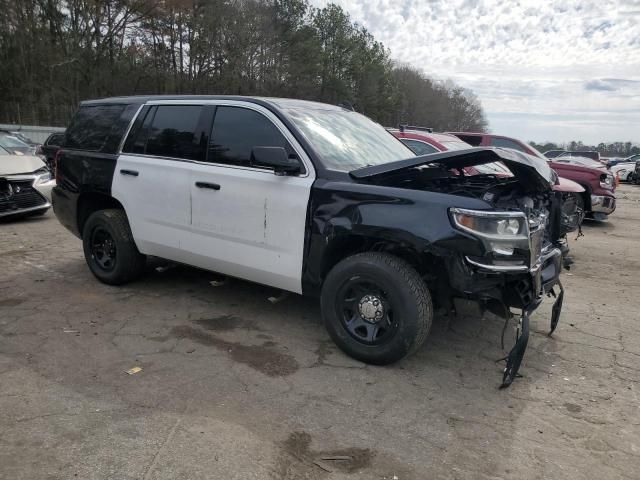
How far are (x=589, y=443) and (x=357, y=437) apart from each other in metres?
1.29

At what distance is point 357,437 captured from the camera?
9.34 ft

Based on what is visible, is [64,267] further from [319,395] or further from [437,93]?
[437,93]

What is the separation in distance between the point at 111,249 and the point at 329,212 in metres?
2.74

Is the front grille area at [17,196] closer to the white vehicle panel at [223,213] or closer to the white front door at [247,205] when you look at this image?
the white vehicle panel at [223,213]

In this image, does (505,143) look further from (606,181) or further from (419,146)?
(419,146)

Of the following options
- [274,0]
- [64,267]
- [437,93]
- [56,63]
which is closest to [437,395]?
[64,267]

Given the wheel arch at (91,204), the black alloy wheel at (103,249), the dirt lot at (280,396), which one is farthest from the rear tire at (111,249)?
the dirt lot at (280,396)

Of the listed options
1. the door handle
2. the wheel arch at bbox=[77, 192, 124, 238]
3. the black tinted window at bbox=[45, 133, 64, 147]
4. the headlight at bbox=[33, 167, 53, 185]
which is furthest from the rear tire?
the headlight at bbox=[33, 167, 53, 185]

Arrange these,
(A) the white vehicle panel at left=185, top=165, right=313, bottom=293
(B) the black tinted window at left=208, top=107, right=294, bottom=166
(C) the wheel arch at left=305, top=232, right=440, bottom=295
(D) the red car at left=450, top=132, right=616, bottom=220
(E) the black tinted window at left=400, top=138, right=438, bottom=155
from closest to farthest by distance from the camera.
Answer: (C) the wheel arch at left=305, top=232, right=440, bottom=295 → (A) the white vehicle panel at left=185, top=165, right=313, bottom=293 → (B) the black tinted window at left=208, top=107, right=294, bottom=166 → (E) the black tinted window at left=400, top=138, right=438, bottom=155 → (D) the red car at left=450, top=132, right=616, bottom=220

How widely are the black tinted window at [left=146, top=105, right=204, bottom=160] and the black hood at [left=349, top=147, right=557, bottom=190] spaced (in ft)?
5.20

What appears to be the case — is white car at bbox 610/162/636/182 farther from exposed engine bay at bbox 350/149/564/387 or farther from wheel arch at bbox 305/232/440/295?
wheel arch at bbox 305/232/440/295

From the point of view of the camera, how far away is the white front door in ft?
12.8

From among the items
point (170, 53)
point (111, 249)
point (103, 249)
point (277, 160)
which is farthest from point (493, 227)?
point (170, 53)

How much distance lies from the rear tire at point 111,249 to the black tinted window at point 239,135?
1389 mm
